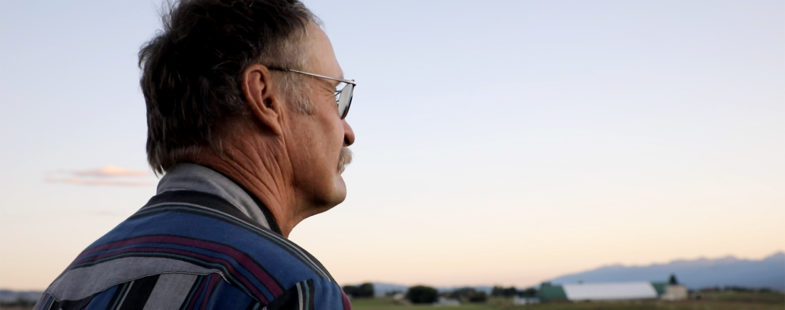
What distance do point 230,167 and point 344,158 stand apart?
1.86 feet

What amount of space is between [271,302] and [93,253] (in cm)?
62

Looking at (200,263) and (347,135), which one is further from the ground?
(347,135)

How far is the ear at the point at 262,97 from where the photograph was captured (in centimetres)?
226

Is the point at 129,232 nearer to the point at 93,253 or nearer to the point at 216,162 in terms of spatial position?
the point at 93,253

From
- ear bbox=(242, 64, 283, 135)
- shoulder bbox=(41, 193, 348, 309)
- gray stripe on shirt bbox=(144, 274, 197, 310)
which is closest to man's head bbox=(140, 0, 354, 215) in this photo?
ear bbox=(242, 64, 283, 135)

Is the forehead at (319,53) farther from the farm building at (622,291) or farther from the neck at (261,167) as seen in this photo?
the farm building at (622,291)

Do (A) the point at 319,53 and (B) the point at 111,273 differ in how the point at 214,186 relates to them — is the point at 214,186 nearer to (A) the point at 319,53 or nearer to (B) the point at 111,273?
(B) the point at 111,273

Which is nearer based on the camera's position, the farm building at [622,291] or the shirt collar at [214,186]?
the shirt collar at [214,186]

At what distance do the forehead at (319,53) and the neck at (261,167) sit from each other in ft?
1.01

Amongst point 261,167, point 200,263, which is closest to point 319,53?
point 261,167

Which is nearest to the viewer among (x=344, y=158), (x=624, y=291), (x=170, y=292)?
(x=170, y=292)

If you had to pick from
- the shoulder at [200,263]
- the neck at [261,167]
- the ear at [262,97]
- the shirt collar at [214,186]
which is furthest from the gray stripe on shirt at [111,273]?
the ear at [262,97]

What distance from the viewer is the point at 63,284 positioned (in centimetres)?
210

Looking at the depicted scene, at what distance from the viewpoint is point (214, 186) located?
2.12 meters
